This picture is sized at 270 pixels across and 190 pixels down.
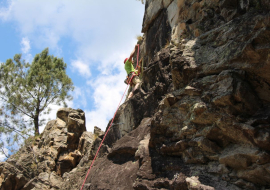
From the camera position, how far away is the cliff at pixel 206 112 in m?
4.31

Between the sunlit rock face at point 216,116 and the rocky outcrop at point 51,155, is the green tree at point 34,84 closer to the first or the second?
the rocky outcrop at point 51,155

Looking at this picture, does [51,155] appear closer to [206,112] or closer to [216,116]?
[206,112]

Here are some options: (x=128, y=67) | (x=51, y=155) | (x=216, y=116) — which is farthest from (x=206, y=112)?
(x=51, y=155)

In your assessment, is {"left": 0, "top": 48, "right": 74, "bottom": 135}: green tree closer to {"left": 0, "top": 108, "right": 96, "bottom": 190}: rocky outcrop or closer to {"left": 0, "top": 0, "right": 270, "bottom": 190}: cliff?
{"left": 0, "top": 108, "right": 96, "bottom": 190}: rocky outcrop

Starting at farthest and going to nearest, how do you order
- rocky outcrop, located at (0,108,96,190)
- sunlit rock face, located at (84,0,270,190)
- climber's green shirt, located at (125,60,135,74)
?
rocky outcrop, located at (0,108,96,190), climber's green shirt, located at (125,60,135,74), sunlit rock face, located at (84,0,270,190)

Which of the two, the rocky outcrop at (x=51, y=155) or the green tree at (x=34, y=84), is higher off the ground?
the green tree at (x=34, y=84)

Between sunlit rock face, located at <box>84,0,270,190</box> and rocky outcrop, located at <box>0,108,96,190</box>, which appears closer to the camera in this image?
sunlit rock face, located at <box>84,0,270,190</box>

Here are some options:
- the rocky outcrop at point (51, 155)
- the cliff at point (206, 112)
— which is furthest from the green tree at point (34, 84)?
the cliff at point (206, 112)

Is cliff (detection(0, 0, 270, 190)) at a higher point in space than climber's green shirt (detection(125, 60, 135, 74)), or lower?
lower

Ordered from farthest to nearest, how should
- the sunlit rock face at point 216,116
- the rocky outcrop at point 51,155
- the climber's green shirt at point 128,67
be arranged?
1. the rocky outcrop at point 51,155
2. the climber's green shirt at point 128,67
3. the sunlit rock face at point 216,116

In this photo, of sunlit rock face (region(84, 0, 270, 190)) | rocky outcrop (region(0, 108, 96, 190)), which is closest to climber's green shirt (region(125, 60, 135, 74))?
rocky outcrop (region(0, 108, 96, 190))

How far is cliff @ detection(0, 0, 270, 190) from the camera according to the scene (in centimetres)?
431

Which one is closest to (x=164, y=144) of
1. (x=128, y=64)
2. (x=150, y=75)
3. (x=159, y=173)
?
(x=159, y=173)

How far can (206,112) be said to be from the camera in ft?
16.1
